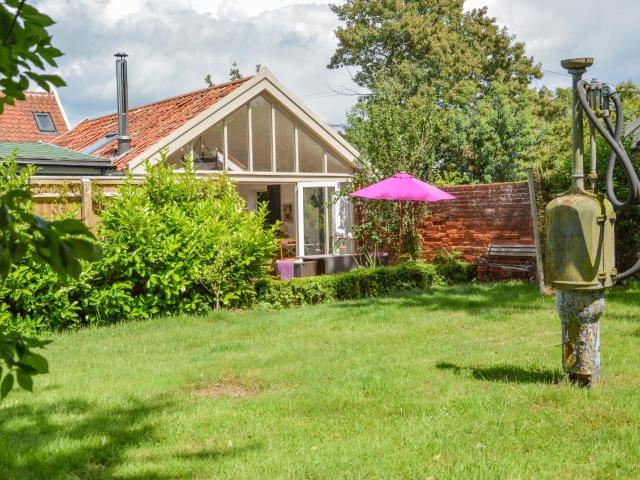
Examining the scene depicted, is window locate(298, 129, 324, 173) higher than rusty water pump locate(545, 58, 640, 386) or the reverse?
higher

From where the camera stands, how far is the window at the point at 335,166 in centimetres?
1847

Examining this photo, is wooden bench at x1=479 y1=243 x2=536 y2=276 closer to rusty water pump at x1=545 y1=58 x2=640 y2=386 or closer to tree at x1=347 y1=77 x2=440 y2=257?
tree at x1=347 y1=77 x2=440 y2=257

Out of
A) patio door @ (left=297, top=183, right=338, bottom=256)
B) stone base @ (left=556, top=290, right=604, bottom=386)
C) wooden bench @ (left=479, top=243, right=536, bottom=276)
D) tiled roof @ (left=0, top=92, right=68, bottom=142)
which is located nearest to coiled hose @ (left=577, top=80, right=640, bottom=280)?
stone base @ (left=556, top=290, right=604, bottom=386)

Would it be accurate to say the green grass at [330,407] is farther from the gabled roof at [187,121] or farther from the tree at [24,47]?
the gabled roof at [187,121]

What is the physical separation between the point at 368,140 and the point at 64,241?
1508cm

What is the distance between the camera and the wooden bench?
13.8 meters

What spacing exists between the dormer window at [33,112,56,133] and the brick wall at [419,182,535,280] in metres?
16.2

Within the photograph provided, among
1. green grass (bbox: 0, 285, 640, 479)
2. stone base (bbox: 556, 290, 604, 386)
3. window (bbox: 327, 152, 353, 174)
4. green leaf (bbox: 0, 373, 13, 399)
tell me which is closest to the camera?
green leaf (bbox: 0, 373, 13, 399)

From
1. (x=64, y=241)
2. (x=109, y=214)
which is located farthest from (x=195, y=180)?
(x=64, y=241)

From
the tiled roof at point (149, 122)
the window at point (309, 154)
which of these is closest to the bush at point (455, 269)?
the window at point (309, 154)

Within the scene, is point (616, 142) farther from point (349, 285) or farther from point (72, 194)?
point (72, 194)

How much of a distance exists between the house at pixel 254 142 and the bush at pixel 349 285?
164 inches

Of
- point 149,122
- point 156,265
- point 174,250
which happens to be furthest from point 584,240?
point 149,122

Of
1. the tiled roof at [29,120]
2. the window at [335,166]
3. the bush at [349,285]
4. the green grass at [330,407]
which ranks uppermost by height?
the tiled roof at [29,120]
